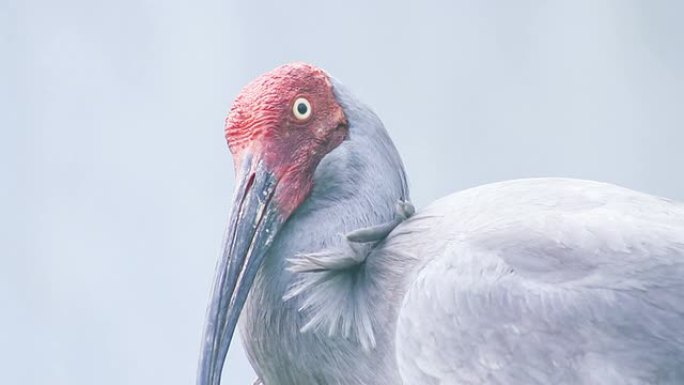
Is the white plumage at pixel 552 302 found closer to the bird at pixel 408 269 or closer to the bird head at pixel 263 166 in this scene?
the bird at pixel 408 269

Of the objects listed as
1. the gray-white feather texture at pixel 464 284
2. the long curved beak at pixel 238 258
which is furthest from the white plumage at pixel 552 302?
the long curved beak at pixel 238 258

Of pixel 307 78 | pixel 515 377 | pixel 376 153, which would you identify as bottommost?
pixel 515 377

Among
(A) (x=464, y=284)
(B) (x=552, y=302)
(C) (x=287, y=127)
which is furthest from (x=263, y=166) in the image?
(B) (x=552, y=302)

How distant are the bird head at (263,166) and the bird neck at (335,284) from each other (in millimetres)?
37

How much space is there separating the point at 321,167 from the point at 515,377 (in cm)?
62

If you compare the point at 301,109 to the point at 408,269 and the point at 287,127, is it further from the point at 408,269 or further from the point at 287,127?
the point at 408,269

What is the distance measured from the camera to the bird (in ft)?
7.60

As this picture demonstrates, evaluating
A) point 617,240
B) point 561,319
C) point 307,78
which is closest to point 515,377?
point 561,319

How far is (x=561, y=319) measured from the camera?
2.31 m

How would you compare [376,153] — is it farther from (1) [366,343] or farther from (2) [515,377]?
(2) [515,377]

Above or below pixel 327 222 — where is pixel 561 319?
below

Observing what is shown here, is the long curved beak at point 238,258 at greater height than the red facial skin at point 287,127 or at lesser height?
lesser

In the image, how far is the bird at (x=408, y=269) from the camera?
232cm

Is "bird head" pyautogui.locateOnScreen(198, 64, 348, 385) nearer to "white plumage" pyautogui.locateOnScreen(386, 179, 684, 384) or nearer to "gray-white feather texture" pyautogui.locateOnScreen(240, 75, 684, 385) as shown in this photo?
"gray-white feather texture" pyautogui.locateOnScreen(240, 75, 684, 385)
